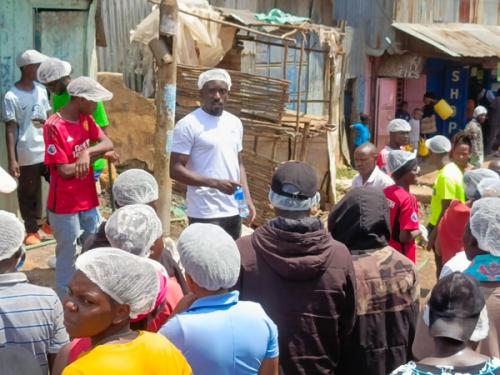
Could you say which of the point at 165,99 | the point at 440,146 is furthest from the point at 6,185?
the point at 440,146

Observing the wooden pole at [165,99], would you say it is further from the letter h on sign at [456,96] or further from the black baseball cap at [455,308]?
the letter h on sign at [456,96]

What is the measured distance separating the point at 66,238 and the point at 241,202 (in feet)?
4.18

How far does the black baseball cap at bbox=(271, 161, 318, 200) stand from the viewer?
396 centimetres

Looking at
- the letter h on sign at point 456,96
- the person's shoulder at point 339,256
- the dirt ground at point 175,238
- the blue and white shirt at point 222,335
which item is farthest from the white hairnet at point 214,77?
the letter h on sign at point 456,96

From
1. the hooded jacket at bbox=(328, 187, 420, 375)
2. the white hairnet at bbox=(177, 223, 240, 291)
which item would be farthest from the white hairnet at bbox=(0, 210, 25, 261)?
the hooded jacket at bbox=(328, 187, 420, 375)

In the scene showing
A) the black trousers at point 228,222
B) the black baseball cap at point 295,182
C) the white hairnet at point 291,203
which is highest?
the black baseball cap at point 295,182

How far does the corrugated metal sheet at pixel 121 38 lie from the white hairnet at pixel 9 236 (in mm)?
8806

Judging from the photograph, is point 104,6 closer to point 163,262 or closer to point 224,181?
point 224,181

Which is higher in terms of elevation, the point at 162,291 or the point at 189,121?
the point at 189,121

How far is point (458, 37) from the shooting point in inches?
728

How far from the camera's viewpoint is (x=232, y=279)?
328 centimetres

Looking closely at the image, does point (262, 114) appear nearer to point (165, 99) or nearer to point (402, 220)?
point (165, 99)

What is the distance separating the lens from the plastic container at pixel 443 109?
1938 cm

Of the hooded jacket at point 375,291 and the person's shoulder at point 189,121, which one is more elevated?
the person's shoulder at point 189,121
